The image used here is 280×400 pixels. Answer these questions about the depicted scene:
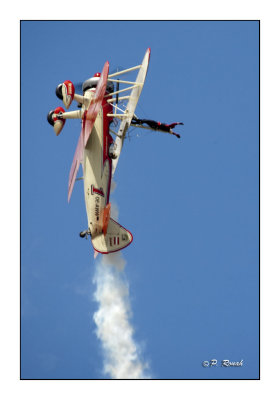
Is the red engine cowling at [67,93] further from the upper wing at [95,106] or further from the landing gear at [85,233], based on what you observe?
the landing gear at [85,233]

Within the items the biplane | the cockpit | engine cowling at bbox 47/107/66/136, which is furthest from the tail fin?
the cockpit

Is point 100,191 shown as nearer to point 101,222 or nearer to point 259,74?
point 101,222

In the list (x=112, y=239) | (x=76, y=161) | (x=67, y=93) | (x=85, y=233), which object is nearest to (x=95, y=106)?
(x=67, y=93)

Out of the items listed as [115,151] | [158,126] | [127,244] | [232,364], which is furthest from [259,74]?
[232,364]

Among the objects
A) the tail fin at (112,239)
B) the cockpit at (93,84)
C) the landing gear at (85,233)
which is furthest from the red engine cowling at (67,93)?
the tail fin at (112,239)

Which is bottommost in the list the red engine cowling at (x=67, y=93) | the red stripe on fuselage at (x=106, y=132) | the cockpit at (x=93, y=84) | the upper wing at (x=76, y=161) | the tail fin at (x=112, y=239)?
the tail fin at (x=112, y=239)

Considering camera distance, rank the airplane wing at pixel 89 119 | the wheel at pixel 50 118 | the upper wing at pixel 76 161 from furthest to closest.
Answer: the wheel at pixel 50 118 < the upper wing at pixel 76 161 < the airplane wing at pixel 89 119
